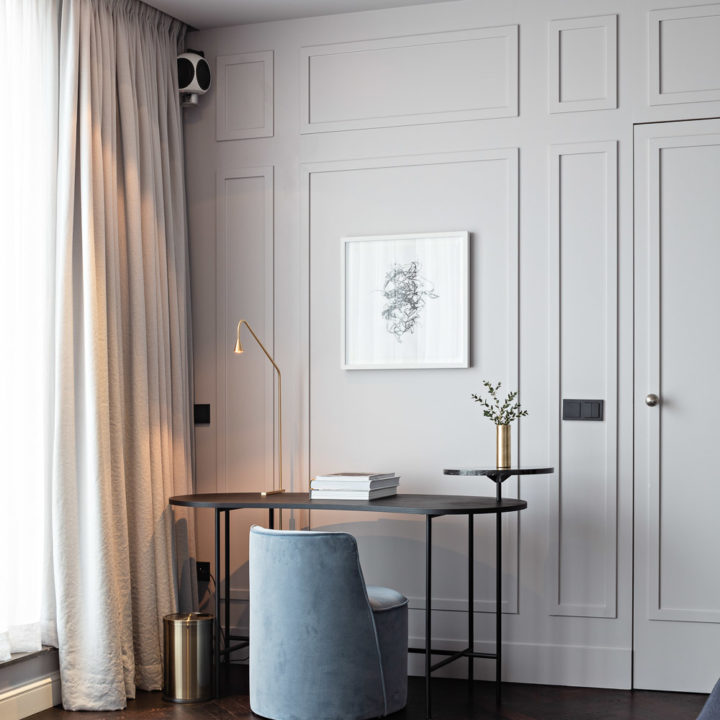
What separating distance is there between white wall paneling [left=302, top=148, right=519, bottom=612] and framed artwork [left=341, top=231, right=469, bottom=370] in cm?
5

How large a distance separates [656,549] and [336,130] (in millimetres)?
2216

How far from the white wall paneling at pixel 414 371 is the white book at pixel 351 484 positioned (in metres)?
0.39

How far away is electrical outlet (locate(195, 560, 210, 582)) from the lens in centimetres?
443

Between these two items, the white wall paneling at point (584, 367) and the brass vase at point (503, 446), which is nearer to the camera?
the brass vase at point (503, 446)

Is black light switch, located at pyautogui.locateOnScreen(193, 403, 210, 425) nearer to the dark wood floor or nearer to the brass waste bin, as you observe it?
the brass waste bin

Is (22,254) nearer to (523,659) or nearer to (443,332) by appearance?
(443,332)

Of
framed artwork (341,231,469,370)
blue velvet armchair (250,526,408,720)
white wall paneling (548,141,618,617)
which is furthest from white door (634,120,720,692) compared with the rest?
blue velvet armchair (250,526,408,720)

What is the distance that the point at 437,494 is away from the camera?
Answer: 418 centimetres

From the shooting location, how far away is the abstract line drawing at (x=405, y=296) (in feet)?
13.8

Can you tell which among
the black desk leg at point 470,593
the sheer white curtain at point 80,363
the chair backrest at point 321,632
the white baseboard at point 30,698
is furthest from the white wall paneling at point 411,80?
the white baseboard at point 30,698

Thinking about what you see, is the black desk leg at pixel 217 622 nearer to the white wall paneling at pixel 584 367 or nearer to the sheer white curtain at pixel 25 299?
the sheer white curtain at pixel 25 299

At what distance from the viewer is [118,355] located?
12.7 feet

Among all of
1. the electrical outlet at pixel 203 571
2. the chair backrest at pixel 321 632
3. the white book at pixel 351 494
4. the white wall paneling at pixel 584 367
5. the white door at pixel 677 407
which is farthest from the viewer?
the electrical outlet at pixel 203 571

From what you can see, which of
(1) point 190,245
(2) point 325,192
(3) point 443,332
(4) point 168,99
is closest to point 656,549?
(3) point 443,332
